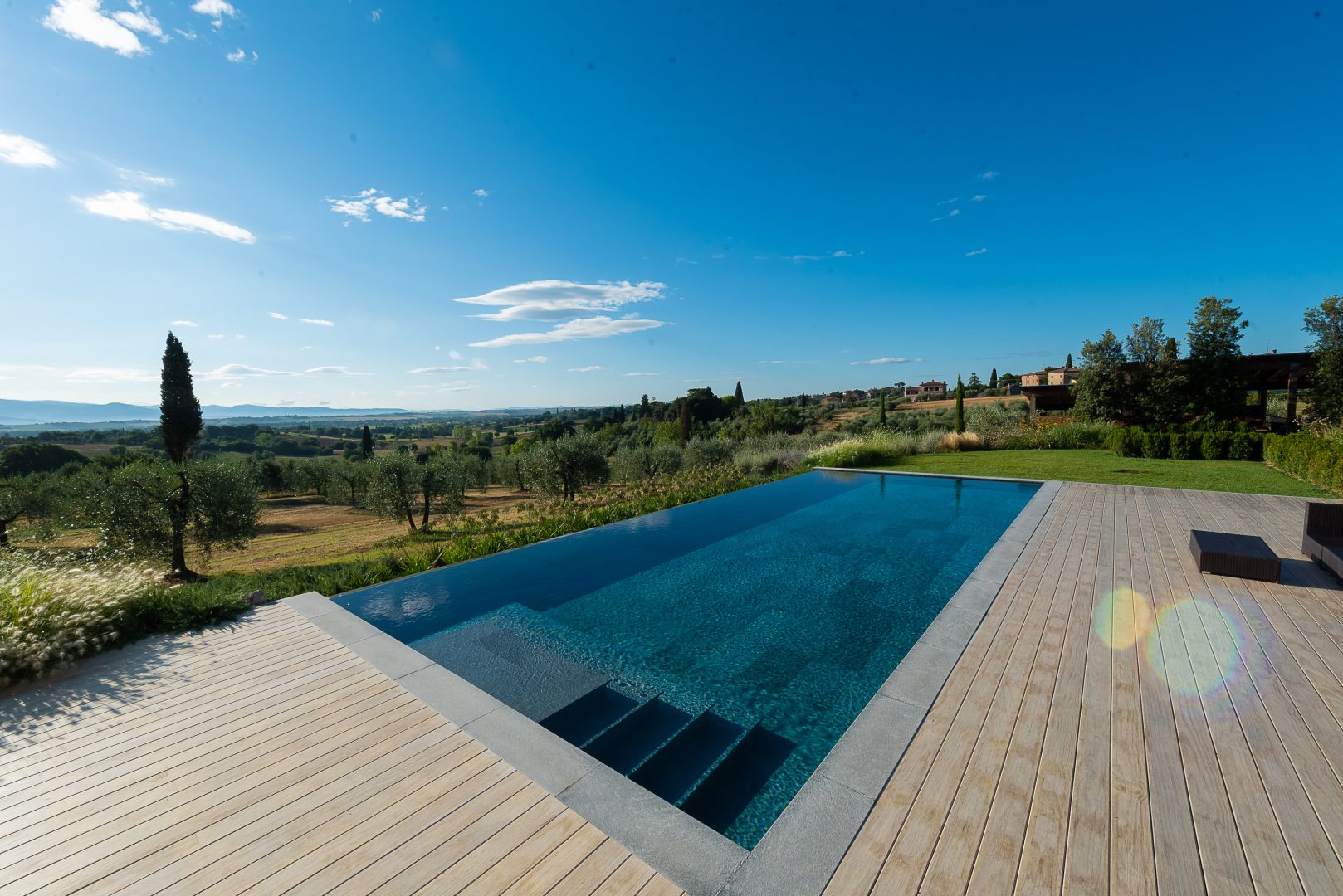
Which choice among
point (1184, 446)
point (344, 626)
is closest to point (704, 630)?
point (344, 626)

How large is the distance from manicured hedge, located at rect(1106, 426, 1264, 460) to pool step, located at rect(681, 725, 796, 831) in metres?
15.4

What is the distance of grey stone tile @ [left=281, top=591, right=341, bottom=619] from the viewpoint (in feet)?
13.9

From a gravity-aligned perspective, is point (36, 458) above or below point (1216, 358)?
below

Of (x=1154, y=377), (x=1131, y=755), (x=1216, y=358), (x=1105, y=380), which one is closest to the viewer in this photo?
(x=1131, y=755)

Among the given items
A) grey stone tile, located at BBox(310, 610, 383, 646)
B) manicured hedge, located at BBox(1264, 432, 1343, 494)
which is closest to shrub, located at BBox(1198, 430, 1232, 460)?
manicured hedge, located at BBox(1264, 432, 1343, 494)

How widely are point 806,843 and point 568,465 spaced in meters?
17.0

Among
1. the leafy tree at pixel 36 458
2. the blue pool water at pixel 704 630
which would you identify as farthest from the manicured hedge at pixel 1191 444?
the leafy tree at pixel 36 458

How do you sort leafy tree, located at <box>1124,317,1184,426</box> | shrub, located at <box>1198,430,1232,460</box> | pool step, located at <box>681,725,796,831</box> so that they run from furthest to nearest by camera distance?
leafy tree, located at <box>1124,317,1184,426</box>
shrub, located at <box>1198,430,1232,460</box>
pool step, located at <box>681,725,796,831</box>

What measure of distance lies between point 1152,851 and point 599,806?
6.88 feet

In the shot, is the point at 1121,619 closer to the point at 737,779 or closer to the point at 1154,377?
the point at 737,779

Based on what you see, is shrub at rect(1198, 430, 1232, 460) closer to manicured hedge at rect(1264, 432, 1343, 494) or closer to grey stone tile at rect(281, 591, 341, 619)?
manicured hedge at rect(1264, 432, 1343, 494)

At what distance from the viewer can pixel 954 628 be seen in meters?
3.56

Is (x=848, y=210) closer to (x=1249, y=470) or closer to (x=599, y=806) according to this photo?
(x=1249, y=470)

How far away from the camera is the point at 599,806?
2037 mm
